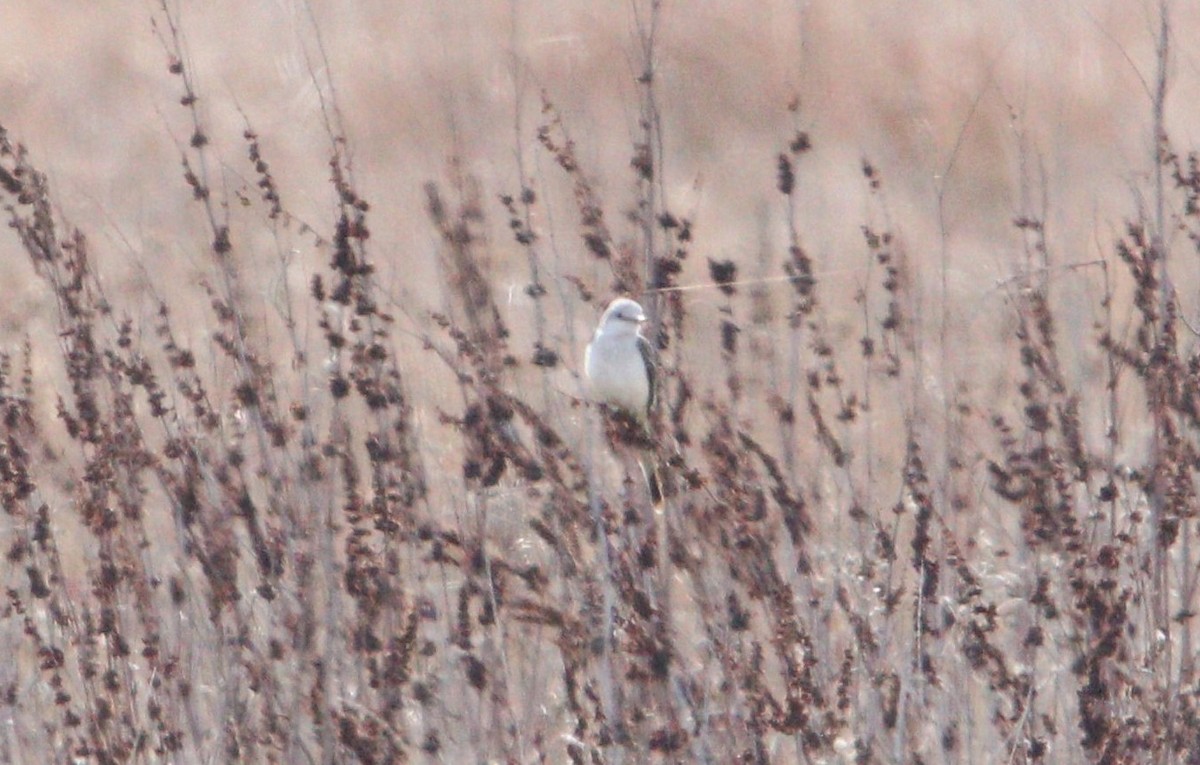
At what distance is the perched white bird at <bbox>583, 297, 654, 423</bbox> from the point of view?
6848 mm

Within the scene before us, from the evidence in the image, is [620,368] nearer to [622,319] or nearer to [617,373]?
[617,373]

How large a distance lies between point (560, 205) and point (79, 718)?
739 cm

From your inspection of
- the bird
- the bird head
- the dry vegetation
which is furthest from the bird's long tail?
the bird

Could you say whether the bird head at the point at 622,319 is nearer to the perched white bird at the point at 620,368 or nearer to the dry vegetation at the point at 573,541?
the perched white bird at the point at 620,368

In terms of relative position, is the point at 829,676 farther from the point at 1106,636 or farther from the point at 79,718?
the point at 79,718

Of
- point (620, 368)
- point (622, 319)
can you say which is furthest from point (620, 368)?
point (622, 319)

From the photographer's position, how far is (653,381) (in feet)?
22.6

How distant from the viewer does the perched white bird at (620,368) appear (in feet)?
22.5

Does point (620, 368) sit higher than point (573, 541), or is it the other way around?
point (620, 368)

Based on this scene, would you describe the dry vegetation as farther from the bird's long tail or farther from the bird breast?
the bird breast

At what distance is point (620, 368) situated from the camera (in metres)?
6.87

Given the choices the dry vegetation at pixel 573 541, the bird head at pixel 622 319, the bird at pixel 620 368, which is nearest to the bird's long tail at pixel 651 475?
the dry vegetation at pixel 573 541

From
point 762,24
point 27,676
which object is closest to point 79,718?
point 27,676

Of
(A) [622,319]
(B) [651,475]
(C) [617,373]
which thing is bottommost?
(B) [651,475]
